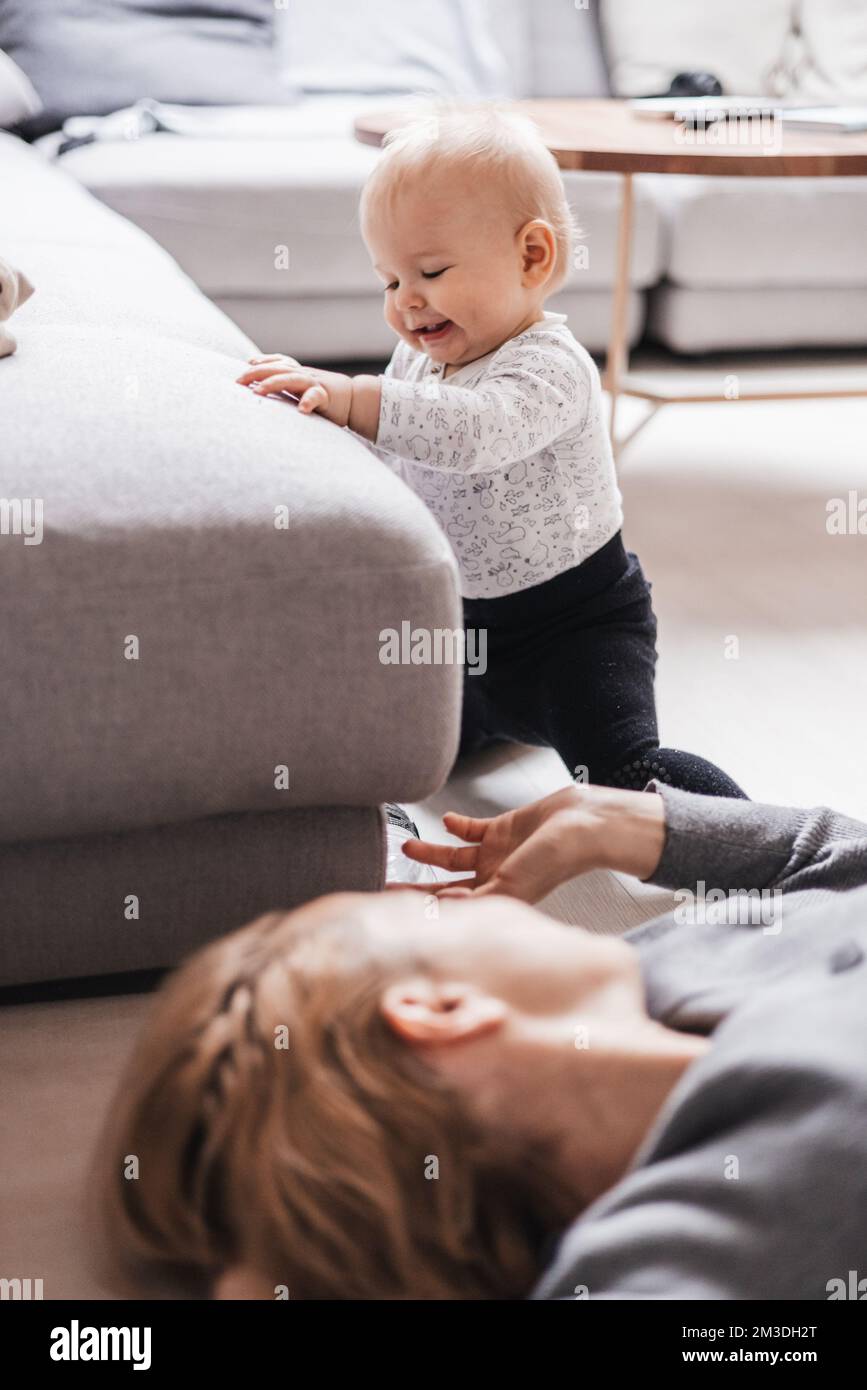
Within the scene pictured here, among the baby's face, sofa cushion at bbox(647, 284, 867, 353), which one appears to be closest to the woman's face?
the baby's face

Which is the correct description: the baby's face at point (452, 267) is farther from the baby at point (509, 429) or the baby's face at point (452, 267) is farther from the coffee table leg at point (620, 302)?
the coffee table leg at point (620, 302)

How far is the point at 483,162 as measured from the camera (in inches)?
51.9

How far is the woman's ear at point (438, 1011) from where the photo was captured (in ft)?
2.21

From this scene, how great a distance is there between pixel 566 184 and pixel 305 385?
5.79ft

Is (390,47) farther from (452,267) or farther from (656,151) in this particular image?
(452,267)

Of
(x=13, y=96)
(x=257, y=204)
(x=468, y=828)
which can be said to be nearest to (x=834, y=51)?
(x=257, y=204)

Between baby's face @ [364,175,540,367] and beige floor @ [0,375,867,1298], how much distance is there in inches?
18.2

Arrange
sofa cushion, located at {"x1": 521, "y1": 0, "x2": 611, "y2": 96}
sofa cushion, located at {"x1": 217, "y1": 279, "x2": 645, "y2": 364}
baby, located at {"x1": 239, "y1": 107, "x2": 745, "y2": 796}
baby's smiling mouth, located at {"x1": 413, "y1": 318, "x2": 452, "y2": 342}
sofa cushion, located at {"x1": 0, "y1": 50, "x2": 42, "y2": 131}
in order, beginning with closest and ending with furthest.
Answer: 1. baby, located at {"x1": 239, "y1": 107, "x2": 745, "y2": 796}
2. baby's smiling mouth, located at {"x1": 413, "y1": 318, "x2": 452, "y2": 342}
3. sofa cushion, located at {"x1": 0, "y1": 50, "x2": 42, "y2": 131}
4. sofa cushion, located at {"x1": 217, "y1": 279, "x2": 645, "y2": 364}
5. sofa cushion, located at {"x1": 521, "y1": 0, "x2": 611, "y2": 96}

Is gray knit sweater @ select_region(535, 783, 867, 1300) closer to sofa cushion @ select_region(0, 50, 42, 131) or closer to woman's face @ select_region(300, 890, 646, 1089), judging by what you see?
woman's face @ select_region(300, 890, 646, 1089)

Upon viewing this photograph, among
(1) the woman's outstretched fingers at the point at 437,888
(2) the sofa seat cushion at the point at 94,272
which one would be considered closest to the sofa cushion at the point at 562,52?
(2) the sofa seat cushion at the point at 94,272

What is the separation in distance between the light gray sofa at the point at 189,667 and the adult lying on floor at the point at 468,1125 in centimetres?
28

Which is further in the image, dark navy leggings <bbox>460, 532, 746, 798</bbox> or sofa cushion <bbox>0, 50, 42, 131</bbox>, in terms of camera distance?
sofa cushion <bbox>0, 50, 42, 131</bbox>

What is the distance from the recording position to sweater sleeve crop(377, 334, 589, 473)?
125cm
